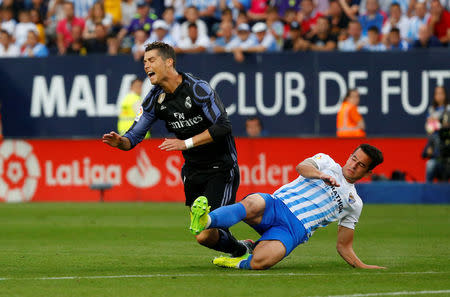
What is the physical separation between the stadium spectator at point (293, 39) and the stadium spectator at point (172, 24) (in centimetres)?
263

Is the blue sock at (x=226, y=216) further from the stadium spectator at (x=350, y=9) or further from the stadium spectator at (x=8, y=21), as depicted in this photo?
the stadium spectator at (x=8, y=21)

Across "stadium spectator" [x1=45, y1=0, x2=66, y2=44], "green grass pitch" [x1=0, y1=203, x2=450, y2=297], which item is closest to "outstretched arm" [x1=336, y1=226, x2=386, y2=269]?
"green grass pitch" [x1=0, y1=203, x2=450, y2=297]

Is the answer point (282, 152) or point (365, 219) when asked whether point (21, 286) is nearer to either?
point (365, 219)

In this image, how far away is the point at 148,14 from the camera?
2367 centimetres

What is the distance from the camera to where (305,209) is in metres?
8.88

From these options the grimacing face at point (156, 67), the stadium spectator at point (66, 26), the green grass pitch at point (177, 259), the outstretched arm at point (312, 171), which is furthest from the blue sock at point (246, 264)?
the stadium spectator at point (66, 26)

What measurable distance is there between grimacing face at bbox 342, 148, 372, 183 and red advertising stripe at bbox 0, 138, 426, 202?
9890 millimetres

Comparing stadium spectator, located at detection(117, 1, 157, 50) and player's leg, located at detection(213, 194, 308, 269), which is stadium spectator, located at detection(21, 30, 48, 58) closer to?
stadium spectator, located at detection(117, 1, 157, 50)

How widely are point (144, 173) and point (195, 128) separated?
33.1 feet

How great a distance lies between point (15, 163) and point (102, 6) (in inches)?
263

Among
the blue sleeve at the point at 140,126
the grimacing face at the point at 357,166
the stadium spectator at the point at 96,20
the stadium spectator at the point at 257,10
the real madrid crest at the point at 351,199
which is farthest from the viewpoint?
the stadium spectator at the point at 96,20

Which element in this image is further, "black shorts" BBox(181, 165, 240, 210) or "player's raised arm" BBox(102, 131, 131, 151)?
"black shorts" BBox(181, 165, 240, 210)

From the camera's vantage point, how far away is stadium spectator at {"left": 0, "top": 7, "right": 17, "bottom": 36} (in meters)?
24.4

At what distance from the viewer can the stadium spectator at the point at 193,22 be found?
888 inches
